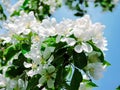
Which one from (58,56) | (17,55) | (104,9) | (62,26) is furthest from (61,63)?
(104,9)

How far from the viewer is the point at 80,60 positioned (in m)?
2.44

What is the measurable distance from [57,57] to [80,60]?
0.45ft

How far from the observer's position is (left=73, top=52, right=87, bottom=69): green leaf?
8.00 feet

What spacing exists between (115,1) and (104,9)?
0.96 ft

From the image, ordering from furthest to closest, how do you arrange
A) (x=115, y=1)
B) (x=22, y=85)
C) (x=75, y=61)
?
(x=115, y=1) < (x=22, y=85) < (x=75, y=61)

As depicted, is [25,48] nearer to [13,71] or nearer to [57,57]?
[13,71]

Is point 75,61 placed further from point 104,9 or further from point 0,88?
point 104,9

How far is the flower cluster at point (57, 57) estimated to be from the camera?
2488mm

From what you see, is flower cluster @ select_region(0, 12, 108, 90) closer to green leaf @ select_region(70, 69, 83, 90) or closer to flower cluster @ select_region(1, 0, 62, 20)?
green leaf @ select_region(70, 69, 83, 90)

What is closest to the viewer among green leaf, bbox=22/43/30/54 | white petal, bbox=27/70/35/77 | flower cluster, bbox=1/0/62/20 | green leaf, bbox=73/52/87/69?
green leaf, bbox=73/52/87/69

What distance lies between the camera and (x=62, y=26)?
258 centimetres

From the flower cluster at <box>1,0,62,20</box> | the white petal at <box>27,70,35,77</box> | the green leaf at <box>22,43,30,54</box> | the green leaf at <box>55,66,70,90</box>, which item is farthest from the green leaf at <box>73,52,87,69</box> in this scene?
→ the flower cluster at <box>1,0,62,20</box>

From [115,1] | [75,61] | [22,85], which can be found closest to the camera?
[75,61]

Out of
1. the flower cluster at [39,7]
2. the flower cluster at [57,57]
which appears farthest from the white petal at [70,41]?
the flower cluster at [39,7]
